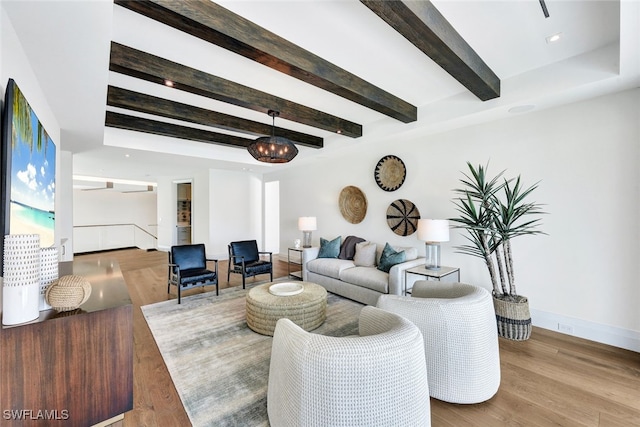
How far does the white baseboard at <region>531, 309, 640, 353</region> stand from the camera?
8.84 feet

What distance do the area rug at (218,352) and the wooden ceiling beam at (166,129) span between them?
2.66 metres

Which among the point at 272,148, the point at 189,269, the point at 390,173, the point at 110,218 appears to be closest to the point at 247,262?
the point at 189,269

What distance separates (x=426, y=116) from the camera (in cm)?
383

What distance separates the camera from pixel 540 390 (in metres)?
2.11

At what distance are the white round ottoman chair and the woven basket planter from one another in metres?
1.16

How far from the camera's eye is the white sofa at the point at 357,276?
11.9 ft

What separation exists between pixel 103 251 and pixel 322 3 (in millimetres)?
10688

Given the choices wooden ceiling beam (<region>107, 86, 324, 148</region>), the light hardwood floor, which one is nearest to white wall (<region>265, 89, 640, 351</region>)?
the light hardwood floor

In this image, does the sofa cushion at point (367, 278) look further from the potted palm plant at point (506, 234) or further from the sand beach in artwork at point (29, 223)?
the sand beach in artwork at point (29, 223)

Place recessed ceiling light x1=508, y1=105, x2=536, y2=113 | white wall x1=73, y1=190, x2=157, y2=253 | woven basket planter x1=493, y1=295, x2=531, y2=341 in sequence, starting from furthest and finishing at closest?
white wall x1=73, y1=190, x2=157, y2=253 → recessed ceiling light x1=508, y1=105, x2=536, y2=113 → woven basket planter x1=493, y1=295, x2=531, y2=341

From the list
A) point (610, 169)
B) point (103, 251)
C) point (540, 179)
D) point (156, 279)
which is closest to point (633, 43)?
point (610, 169)

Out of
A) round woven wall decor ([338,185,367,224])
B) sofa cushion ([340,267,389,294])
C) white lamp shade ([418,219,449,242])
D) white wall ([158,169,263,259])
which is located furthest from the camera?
white wall ([158,169,263,259])

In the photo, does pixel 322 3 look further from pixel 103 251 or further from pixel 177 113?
pixel 103 251

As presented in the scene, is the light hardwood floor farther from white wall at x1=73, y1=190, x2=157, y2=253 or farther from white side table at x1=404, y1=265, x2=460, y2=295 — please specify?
white wall at x1=73, y1=190, x2=157, y2=253
